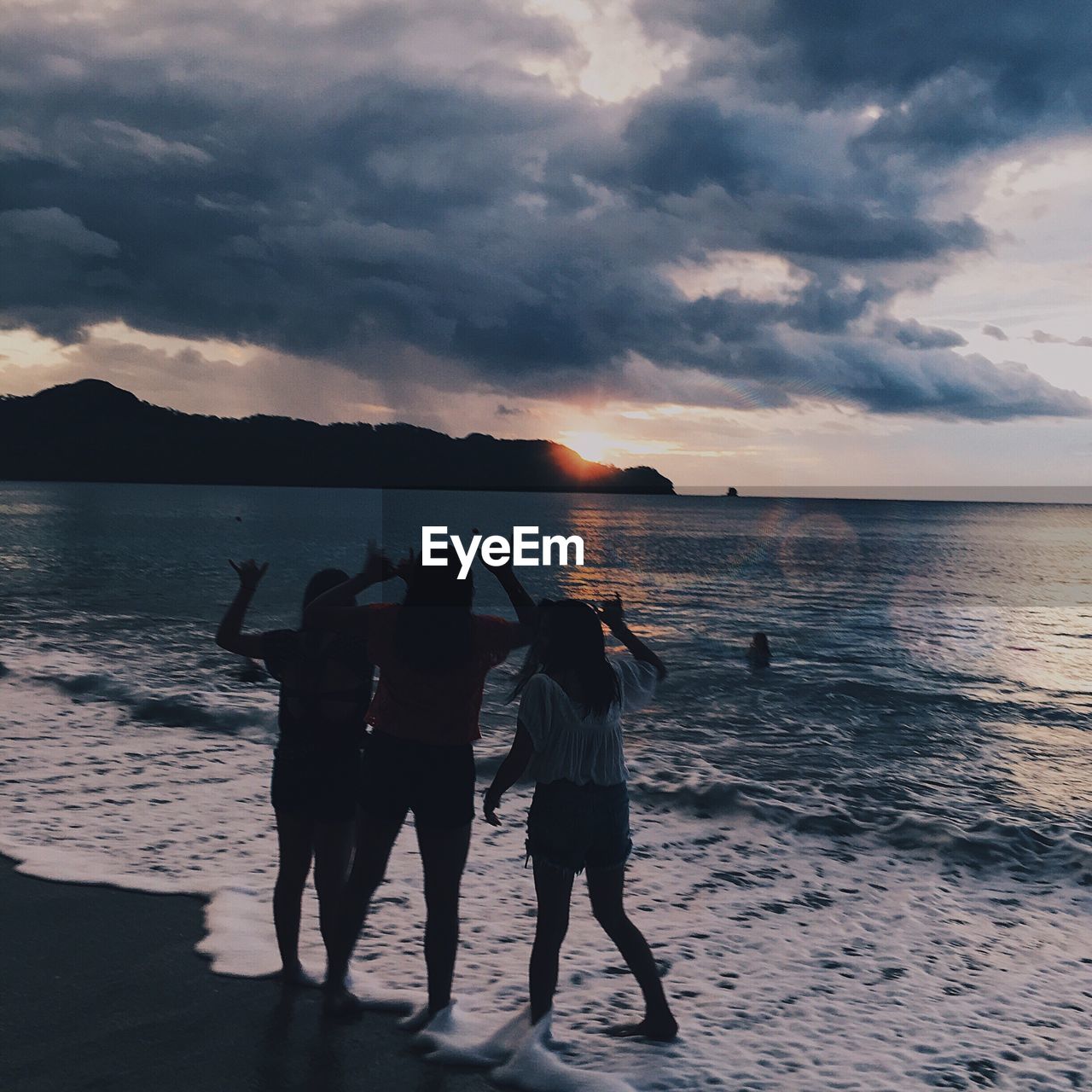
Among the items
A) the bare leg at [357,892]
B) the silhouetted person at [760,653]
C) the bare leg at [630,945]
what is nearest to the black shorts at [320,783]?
the bare leg at [357,892]

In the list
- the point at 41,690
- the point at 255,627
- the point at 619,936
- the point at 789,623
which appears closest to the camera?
the point at 619,936

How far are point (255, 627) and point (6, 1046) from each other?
24346 millimetres

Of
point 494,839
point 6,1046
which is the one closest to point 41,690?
point 494,839

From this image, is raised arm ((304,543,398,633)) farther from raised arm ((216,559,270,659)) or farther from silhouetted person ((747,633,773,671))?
silhouetted person ((747,633,773,671))

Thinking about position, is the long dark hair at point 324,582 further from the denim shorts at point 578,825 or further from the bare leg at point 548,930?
the bare leg at point 548,930

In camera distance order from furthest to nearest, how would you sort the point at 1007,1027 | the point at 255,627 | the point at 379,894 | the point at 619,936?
the point at 255,627 < the point at 379,894 < the point at 1007,1027 < the point at 619,936

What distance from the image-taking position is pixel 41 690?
1390cm

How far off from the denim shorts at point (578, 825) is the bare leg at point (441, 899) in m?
0.33

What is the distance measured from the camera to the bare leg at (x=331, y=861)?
4266mm

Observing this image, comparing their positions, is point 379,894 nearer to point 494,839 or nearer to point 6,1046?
point 494,839

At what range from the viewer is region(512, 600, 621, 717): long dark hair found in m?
3.92

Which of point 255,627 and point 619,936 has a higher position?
point 619,936

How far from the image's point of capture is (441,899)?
13.3 feet

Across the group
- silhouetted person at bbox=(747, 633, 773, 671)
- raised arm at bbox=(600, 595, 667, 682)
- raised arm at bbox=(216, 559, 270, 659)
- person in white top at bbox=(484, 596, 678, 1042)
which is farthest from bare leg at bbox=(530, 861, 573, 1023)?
silhouetted person at bbox=(747, 633, 773, 671)
